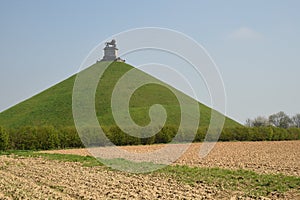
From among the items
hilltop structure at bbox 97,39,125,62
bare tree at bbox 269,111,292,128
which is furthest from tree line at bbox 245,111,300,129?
hilltop structure at bbox 97,39,125,62

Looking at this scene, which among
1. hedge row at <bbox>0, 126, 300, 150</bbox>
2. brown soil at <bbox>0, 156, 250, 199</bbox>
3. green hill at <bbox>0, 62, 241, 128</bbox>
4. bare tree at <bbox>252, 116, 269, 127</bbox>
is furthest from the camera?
bare tree at <bbox>252, 116, 269, 127</bbox>

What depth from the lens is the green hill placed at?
68.6 m

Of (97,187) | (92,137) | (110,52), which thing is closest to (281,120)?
(110,52)

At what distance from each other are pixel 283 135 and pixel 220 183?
163 feet

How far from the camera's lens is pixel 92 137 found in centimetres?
4666

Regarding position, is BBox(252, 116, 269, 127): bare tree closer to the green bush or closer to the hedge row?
the hedge row

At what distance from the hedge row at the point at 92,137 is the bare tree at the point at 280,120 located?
125 feet

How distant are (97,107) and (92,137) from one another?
1103 inches

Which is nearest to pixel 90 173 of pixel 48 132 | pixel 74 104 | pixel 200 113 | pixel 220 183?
pixel 220 183

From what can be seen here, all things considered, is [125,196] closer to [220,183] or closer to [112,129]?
[220,183]

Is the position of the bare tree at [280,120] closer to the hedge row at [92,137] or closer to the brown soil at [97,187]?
the hedge row at [92,137]

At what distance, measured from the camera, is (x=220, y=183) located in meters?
15.9

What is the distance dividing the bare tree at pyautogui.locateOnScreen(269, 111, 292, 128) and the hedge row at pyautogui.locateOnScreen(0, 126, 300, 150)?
125 feet

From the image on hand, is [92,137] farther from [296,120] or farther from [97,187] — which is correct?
[296,120]
